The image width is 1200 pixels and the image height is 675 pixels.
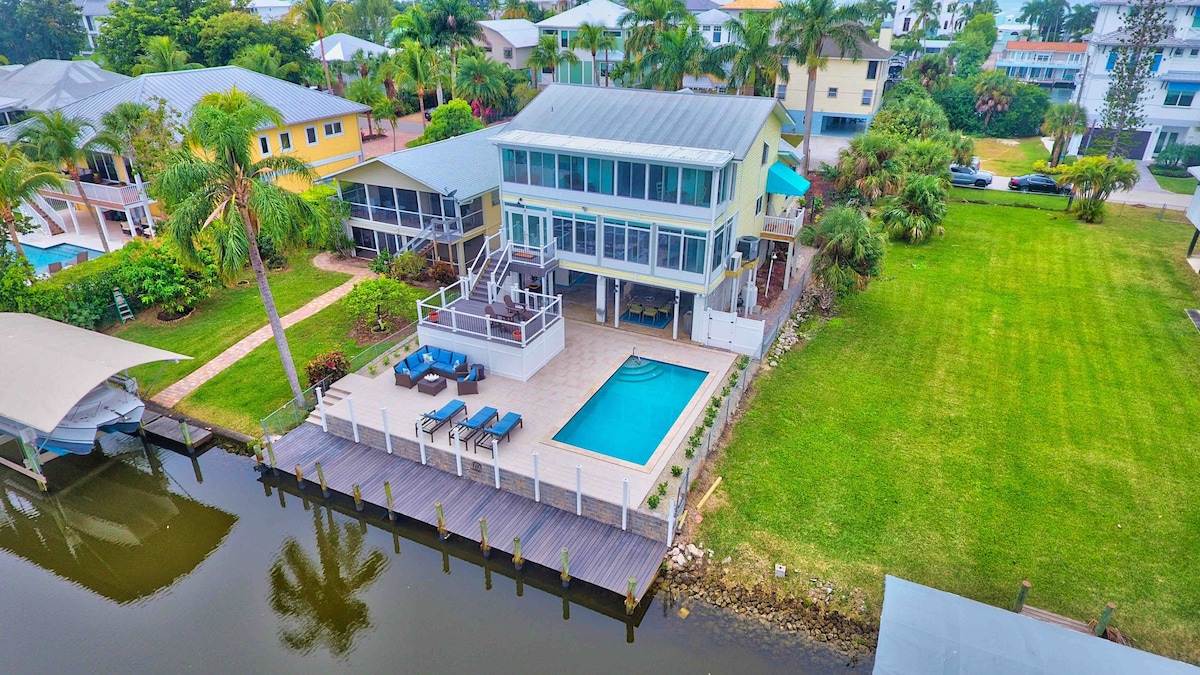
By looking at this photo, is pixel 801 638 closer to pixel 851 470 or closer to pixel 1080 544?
pixel 851 470

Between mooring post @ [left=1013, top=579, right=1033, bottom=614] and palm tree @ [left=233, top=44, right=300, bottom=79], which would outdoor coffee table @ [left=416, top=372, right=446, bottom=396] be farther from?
palm tree @ [left=233, top=44, right=300, bottom=79]

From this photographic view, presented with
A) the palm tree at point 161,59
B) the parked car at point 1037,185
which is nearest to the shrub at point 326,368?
the palm tree at point 161,59

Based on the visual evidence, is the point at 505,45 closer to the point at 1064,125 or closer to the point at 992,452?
the point at 1064,125

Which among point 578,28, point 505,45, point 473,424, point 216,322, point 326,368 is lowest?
point 216,322

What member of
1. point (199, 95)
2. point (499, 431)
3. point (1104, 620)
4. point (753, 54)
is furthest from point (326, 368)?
point (753, 54)

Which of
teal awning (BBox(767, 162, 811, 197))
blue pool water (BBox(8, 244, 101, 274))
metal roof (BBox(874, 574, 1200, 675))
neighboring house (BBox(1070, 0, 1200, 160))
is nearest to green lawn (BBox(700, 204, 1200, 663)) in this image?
metal roof (BBox(874, 574, 1200, 675))

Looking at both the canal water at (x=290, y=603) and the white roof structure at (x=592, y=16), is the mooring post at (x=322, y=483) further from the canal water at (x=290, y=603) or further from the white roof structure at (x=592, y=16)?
the white roof structure at (x=592, y=16)

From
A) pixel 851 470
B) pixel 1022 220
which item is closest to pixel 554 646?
pixel 851 470
